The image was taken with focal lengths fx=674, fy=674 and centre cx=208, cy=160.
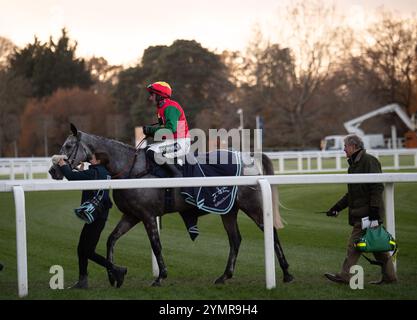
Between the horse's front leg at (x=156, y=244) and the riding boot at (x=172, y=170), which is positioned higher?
the riding boot at (x=172, y=170)

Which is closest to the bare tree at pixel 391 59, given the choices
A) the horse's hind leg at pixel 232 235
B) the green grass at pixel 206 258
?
the green grass at pixel 206 258

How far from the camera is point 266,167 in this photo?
8.02 metres

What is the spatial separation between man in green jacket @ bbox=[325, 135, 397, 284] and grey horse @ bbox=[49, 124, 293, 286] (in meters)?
0.62

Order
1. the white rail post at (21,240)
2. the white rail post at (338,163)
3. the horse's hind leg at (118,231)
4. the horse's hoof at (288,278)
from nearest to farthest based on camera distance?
the white rail post at (21,240)
the horse's hoof at (288,278)
the horse's hind leg at (118,231)
the white rail post at (338,163)

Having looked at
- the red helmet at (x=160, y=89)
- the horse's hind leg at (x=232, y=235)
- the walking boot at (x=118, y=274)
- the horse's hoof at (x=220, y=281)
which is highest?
the red helmet at (x=160, y=89)

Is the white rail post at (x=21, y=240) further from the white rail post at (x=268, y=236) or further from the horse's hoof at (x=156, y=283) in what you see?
the white rail post at (x=268, y=236)

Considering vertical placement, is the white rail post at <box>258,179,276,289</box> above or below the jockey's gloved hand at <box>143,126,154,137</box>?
below

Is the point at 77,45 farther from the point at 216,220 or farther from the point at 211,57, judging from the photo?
the point at 216,220

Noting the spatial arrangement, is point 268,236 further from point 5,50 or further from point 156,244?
point 5,50

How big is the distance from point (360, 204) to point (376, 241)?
1.35ft

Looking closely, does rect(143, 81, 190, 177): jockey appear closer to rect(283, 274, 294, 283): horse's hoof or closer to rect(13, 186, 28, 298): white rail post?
rect(283, 274, 294, 283): horse's hoof

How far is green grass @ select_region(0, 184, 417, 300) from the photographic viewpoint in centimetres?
599

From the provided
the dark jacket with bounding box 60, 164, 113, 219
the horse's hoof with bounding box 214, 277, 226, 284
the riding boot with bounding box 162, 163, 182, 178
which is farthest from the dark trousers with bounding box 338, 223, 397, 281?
the dark jacket with bounding box 60, 164, 113, 219

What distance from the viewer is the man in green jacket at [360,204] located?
628cm
